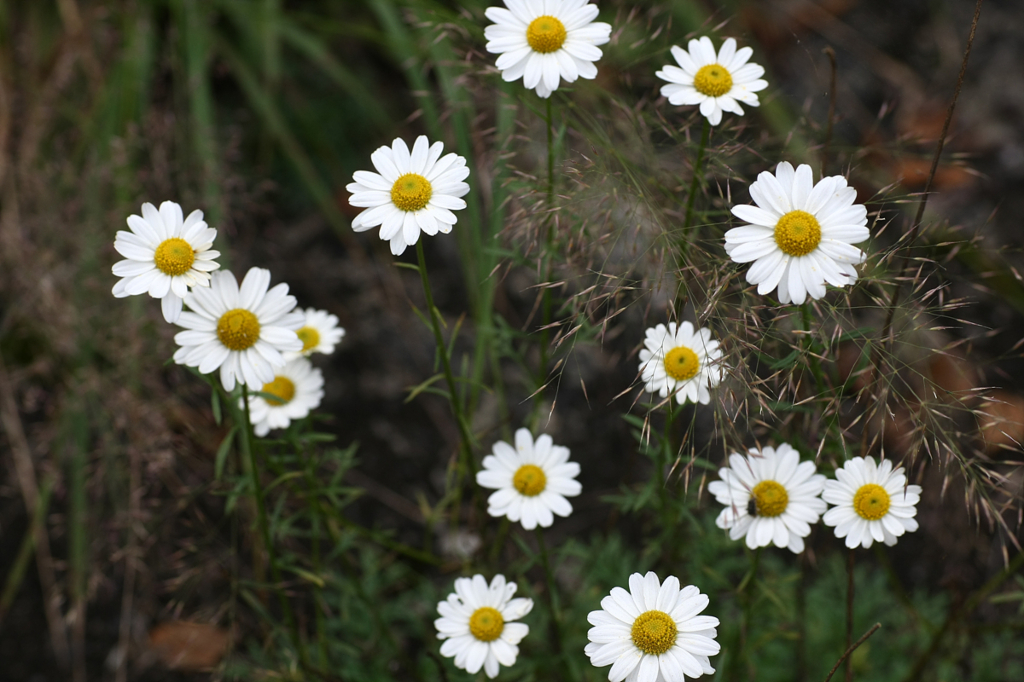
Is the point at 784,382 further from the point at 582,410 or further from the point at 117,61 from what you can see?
the point at 117,61

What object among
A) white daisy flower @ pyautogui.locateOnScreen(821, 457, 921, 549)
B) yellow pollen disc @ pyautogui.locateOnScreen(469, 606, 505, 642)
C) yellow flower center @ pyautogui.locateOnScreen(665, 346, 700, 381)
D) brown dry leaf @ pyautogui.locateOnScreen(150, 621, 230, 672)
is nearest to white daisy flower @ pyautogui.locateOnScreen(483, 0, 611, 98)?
yellow flower center @ pyautogui.locateOnScreen(665, 346, 700, 381)

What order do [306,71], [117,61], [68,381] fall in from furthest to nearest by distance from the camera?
[306,71]
[117,61]
[68,381]

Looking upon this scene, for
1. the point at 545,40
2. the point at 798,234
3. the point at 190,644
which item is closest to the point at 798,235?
the point at 798,234

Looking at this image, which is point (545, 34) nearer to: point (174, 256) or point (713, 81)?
point (713, 81)

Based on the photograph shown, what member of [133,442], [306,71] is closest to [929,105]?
[306,71]

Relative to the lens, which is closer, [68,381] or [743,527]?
[743,527]

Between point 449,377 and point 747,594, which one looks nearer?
point 449,377

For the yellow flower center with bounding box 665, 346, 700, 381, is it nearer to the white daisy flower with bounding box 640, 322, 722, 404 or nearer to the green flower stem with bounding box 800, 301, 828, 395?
the white daisy flower with bounding box 640, 322, 722, 404
